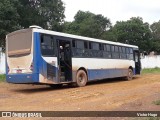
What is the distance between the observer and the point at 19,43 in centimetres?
1617

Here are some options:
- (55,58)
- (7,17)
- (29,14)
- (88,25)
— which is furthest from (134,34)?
(55,58)

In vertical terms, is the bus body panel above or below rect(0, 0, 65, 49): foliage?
below

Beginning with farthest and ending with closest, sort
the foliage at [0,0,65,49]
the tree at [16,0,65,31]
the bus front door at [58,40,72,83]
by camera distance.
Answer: the tree at [16,0,65,31], the foliage at [0,0,65,49], the bus front door at [58,40,72,83]

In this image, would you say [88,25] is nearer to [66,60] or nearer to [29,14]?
[29,14]

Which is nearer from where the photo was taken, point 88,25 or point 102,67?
point 102,67

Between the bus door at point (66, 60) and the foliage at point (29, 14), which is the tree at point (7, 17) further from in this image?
the bus door at point (66, 60)

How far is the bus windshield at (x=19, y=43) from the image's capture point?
621 inches

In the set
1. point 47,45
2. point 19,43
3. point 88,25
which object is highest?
point 88,25

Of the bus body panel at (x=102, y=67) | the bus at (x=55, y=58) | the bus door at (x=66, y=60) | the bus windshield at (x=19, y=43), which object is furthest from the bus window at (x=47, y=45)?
the bus body panel at (x=102, y=67)

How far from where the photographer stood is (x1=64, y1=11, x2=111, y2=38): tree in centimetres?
5697

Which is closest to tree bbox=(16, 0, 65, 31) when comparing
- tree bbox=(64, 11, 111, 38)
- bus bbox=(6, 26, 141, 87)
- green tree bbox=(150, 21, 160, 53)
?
bus bbox=(6, 26, 141, 87)

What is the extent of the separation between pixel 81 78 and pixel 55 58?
2859 mm

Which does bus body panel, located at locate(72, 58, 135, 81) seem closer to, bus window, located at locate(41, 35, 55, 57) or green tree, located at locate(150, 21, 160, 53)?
bus window, located at locate(41, 35, 55, 57)

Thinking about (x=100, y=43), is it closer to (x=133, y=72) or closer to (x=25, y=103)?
(x=133, y=72)
